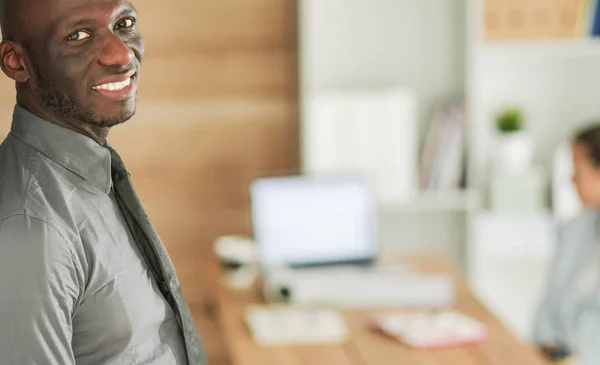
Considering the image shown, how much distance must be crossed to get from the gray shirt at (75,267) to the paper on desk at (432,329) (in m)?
1.55

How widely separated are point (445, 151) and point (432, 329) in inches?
45.2

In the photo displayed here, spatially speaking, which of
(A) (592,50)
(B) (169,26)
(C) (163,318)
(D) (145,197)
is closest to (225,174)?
(D) (145,197)

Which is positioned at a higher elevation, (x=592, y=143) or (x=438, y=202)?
(x=592, y=143)

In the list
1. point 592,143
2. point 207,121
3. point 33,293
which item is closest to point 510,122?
point 592,143

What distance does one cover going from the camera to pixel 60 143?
0.86m

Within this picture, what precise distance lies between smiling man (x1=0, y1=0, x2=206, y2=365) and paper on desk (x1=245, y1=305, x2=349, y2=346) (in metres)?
1.56

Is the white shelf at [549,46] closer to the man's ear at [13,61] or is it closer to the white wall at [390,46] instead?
the white wall at [390,46]

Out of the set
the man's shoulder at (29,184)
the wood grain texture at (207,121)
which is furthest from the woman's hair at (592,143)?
the man's shoulder at (29,184)

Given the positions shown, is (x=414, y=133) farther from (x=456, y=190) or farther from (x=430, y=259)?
(x=430, y=259)

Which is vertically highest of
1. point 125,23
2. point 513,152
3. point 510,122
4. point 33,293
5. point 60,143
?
point 125,23

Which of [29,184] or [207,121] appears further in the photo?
[207,121]

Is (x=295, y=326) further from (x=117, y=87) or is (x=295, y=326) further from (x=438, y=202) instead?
(x=117, y=87)

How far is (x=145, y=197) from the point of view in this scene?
11.8 ft

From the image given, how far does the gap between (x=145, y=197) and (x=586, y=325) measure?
1668mm
